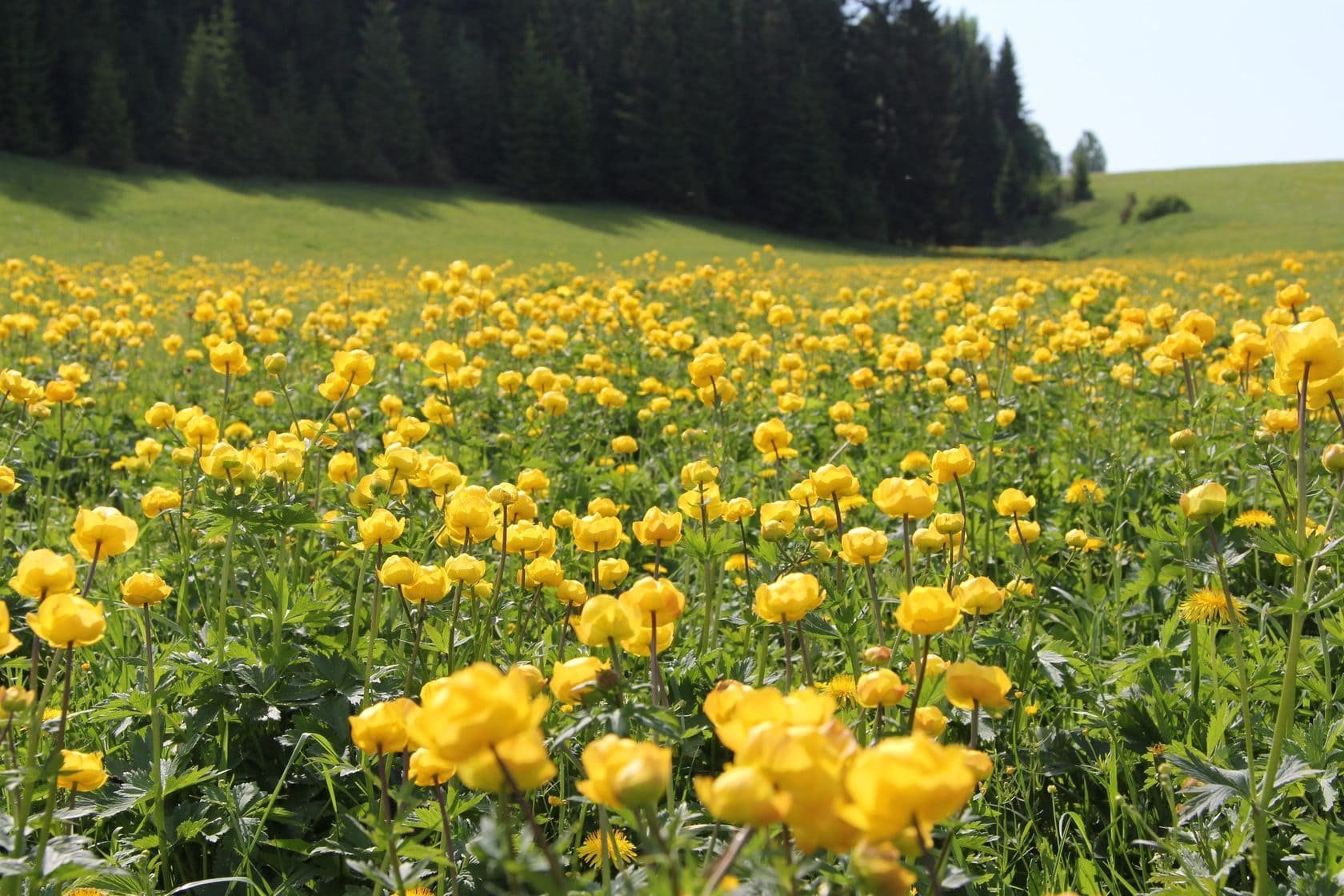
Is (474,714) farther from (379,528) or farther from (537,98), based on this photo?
(537,98)

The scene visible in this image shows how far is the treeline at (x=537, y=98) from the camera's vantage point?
95.6ft

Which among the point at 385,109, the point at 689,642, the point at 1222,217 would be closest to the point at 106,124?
the point at 385,109

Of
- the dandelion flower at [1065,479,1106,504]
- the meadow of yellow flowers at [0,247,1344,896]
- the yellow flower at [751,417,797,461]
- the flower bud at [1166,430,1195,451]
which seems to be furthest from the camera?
the dandelion flower at [1065,479,1106,504]

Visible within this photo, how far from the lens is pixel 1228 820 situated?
1649 millimetres

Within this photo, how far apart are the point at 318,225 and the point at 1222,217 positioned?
103 ft

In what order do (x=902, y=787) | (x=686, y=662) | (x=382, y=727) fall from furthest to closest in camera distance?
(x=686, y=662)
(x=382, y=727)
(x=902, y=787)

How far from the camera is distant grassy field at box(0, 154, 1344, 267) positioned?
1970 cm

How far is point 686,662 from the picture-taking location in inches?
77.4

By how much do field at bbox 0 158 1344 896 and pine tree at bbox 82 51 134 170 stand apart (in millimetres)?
27164

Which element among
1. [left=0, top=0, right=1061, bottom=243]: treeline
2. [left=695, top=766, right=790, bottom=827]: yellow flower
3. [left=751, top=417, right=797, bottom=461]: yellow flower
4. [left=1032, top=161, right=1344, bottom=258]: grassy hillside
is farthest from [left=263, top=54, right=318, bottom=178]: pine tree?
[left=695, top=766, right=790, bottom=827]: yellow flower

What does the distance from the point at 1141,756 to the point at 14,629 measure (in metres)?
2.47

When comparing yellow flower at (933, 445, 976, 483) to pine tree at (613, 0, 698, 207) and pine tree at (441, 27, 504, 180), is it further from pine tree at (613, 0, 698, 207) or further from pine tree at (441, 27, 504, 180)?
pine tree at (441, 27, 504, 180)

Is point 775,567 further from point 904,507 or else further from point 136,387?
point 136,387

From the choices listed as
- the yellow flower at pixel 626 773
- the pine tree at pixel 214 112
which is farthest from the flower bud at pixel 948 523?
the pine tree at pixel 214 112
